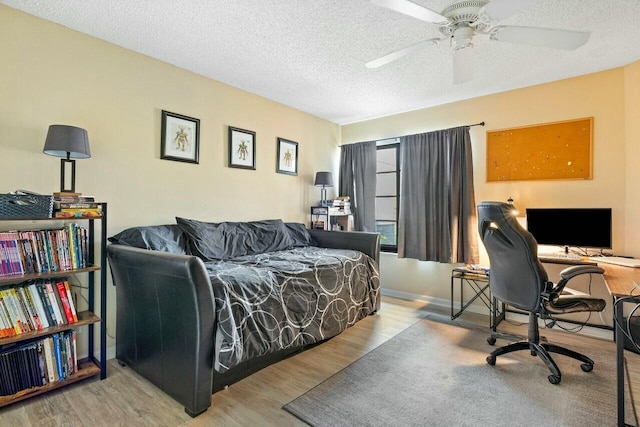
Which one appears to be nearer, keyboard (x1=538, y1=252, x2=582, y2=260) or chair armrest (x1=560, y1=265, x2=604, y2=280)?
chair armrest (x1=560, y1=265, x2=604, y2=280)

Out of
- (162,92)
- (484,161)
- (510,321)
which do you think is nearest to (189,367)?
(162,92)

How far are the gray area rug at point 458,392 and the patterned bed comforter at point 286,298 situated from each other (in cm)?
40

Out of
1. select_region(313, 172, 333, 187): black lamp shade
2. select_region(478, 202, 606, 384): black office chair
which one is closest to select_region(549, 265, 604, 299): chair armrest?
select_region(478, 202, 606, 384): black office chair

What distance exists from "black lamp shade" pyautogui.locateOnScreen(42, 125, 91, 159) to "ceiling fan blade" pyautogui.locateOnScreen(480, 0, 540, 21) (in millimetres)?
2480

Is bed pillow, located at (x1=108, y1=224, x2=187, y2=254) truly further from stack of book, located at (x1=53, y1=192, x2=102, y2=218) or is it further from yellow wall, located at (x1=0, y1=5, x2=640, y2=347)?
stack of book, located at (x1=53, y1=192, x2=102, y2=218)

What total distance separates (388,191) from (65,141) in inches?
138

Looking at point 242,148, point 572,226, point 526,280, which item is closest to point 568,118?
point 572,226

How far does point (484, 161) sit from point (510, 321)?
5.52ft

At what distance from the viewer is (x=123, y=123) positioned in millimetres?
2518

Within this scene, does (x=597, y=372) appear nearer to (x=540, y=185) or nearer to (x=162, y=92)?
(x=540, y=185)

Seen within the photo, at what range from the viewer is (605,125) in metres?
2.84

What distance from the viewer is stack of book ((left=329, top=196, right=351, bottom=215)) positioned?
13.7ft

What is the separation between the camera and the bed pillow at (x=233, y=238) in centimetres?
268

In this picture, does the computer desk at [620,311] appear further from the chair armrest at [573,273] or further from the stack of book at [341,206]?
the stack of book at [341,206]
